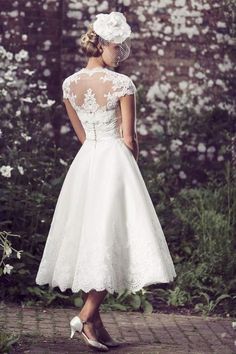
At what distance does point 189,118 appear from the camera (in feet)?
33.9

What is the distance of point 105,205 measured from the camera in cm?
602

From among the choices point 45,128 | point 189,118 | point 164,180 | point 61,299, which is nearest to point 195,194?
point 164,180

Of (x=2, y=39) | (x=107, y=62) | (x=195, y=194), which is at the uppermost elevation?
(x=107, y=62)

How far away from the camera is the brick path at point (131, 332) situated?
19.8ft

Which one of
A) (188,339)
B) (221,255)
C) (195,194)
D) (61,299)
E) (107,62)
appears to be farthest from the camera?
(195,194)

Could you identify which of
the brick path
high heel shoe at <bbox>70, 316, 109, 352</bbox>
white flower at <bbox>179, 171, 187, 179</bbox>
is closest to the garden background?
white flower at <bbox>179, 171, 187, 179</bbox>

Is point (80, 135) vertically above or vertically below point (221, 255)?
above

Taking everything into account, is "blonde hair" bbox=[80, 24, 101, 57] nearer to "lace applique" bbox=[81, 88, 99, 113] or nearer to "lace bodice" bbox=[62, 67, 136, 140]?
"lace bodice" bbox=[62, 67, 136, 140]

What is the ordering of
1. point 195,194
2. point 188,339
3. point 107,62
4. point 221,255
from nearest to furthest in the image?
point 107,62 → point 188,339 → point 221,255 → point 195,194

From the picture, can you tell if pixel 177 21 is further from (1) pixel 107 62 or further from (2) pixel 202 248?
(1) pixel 107 62

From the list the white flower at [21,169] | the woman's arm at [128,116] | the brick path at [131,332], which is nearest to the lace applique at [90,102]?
the woman's arm at [128,116]

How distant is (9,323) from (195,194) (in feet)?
11.0

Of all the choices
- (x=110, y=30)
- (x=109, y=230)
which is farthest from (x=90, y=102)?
(x=109, y=230)

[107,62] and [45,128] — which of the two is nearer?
[107,62]
